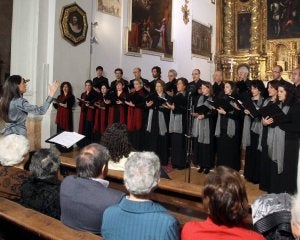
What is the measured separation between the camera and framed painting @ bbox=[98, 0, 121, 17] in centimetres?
1036

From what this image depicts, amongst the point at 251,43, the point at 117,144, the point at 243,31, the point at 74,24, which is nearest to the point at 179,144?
the point at 117,144

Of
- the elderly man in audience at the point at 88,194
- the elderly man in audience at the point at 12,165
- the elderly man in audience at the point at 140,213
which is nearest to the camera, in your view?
the elderly man in audience at the point at 140,213

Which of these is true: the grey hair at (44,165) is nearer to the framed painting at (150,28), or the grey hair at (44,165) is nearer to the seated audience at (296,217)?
the seated audience at (296,217)

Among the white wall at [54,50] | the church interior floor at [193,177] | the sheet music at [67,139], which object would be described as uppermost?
the white wall at [54,50]

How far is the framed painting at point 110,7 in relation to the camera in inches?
408

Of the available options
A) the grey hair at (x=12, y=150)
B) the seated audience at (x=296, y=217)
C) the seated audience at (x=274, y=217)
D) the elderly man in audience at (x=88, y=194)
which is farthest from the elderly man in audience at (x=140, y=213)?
the grey hair at (x=12, y=150)

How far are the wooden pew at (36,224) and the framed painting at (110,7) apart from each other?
27.8 feet

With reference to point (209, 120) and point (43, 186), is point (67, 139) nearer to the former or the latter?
point (43, 186)

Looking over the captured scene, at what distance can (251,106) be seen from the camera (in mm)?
5832

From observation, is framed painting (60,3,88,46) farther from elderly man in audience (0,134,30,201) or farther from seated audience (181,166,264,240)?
seated audience (181,166,264,240)

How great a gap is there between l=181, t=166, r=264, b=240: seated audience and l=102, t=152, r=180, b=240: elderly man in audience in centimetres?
16

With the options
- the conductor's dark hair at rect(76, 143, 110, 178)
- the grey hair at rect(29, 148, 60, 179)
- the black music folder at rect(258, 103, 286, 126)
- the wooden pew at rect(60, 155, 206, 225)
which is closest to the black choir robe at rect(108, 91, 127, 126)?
the black music folder at rect(258, 103, 286, 126)

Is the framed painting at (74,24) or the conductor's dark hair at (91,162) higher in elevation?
the framed painting at (74,24)

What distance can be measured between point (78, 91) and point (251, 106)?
17.0 ft
